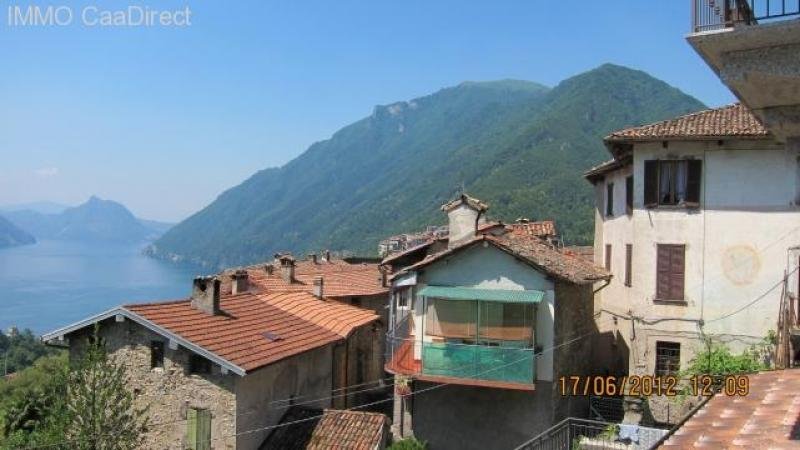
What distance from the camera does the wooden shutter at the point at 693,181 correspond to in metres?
19.4

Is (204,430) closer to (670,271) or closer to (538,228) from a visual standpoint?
(670,271)

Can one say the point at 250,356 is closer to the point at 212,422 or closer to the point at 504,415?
the point at 212,422

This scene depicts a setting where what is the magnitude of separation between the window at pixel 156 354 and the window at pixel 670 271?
14.1 metres

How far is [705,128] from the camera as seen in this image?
19172 millimetres

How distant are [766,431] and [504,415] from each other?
13181 millimetres

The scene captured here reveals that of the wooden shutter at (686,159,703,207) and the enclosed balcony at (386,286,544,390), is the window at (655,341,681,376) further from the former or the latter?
the enclosed balcony at (386,286,544,390)

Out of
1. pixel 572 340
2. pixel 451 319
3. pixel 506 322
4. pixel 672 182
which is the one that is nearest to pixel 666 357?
pixel 572 340

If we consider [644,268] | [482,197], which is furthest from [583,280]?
[482,197]

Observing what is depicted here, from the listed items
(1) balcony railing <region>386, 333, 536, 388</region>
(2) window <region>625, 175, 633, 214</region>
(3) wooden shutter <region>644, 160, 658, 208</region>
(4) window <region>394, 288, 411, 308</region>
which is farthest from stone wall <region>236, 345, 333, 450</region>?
(3) wooden shutter <region>644, 160, 658, 208</region>

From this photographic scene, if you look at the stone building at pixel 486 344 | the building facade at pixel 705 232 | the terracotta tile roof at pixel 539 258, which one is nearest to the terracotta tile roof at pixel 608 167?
the building facade at pixel 705 232

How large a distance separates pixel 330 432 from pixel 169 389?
4472 mm

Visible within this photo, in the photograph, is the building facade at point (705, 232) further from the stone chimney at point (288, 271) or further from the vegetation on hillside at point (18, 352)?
the vegetation on hillside at point (18, 352)

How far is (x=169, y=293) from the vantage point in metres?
182

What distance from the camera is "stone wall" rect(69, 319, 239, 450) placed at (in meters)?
17.5
